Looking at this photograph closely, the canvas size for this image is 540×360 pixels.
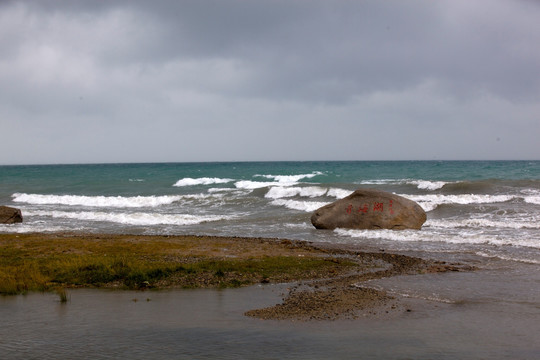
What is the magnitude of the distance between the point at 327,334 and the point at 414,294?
352 centimetres

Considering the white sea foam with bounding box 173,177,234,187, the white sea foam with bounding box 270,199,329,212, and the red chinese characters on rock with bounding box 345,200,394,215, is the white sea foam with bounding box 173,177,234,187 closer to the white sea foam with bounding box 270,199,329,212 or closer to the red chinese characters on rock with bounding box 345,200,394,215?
the white sea foam with bounding box 270,199,329,212

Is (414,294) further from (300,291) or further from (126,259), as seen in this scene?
(126,259)

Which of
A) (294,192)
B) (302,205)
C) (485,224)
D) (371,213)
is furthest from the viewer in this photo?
(294,192)

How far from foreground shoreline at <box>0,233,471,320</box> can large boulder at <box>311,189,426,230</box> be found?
16.0 feet

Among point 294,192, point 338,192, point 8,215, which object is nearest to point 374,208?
point 8,215

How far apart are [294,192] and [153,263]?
3306 centimetres

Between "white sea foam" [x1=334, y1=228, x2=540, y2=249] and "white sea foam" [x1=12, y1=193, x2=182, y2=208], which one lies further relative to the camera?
"white sea foam" [x1=12, y1=193, x2=182, y2=208]

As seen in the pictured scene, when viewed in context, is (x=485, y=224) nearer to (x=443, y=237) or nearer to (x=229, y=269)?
(x=443, y=237)

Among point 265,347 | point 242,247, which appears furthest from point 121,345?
point 242,247

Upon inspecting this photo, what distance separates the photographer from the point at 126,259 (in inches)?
565

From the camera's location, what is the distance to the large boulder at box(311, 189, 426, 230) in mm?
22438

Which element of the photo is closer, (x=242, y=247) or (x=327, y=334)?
(x=327, y=334)

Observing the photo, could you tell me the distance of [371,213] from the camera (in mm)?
22812

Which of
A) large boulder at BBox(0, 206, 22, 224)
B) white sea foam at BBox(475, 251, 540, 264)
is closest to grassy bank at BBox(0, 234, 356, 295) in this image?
white sea foam at BBox(475, 251, 540, 264)
